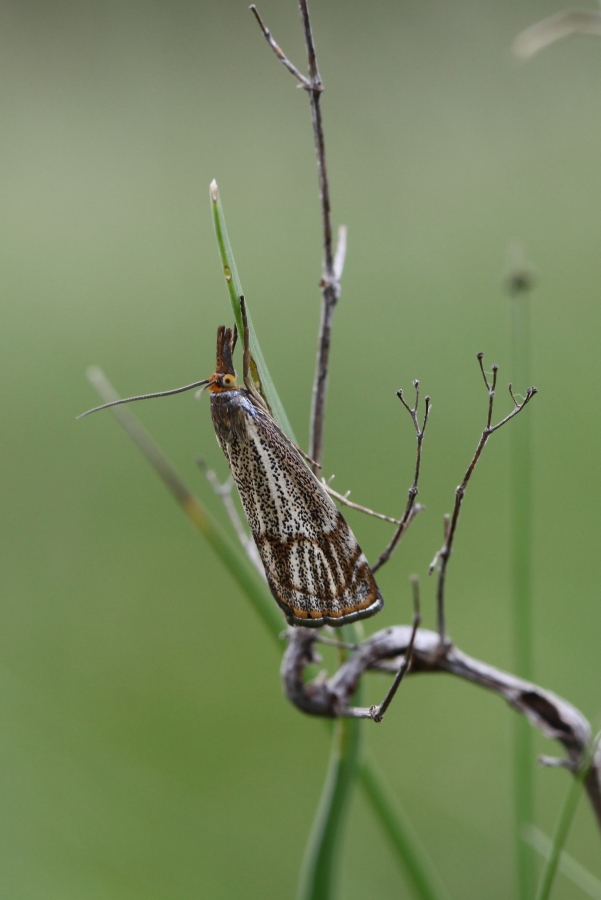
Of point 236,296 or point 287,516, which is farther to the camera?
point 287,516

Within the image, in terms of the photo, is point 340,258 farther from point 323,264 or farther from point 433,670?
point 433,670

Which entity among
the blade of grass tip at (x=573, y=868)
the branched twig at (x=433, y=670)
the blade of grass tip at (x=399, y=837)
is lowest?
the blade of grass tip at (x=573, y=868)

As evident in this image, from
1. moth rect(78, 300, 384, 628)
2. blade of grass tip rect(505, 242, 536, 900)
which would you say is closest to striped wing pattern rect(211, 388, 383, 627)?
moth rect(78, 300, 384, 628)

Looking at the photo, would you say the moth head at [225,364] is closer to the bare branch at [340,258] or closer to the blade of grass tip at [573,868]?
the bare branch at [340,258]

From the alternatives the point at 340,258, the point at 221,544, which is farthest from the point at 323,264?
the point at 221,544

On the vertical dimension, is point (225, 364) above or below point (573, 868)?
above

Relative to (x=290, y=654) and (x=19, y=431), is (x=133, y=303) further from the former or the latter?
(x=290, y=654)

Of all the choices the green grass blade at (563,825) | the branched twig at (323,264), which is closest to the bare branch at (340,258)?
the branched twig at (323,264)

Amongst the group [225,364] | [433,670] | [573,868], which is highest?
[225,364]
